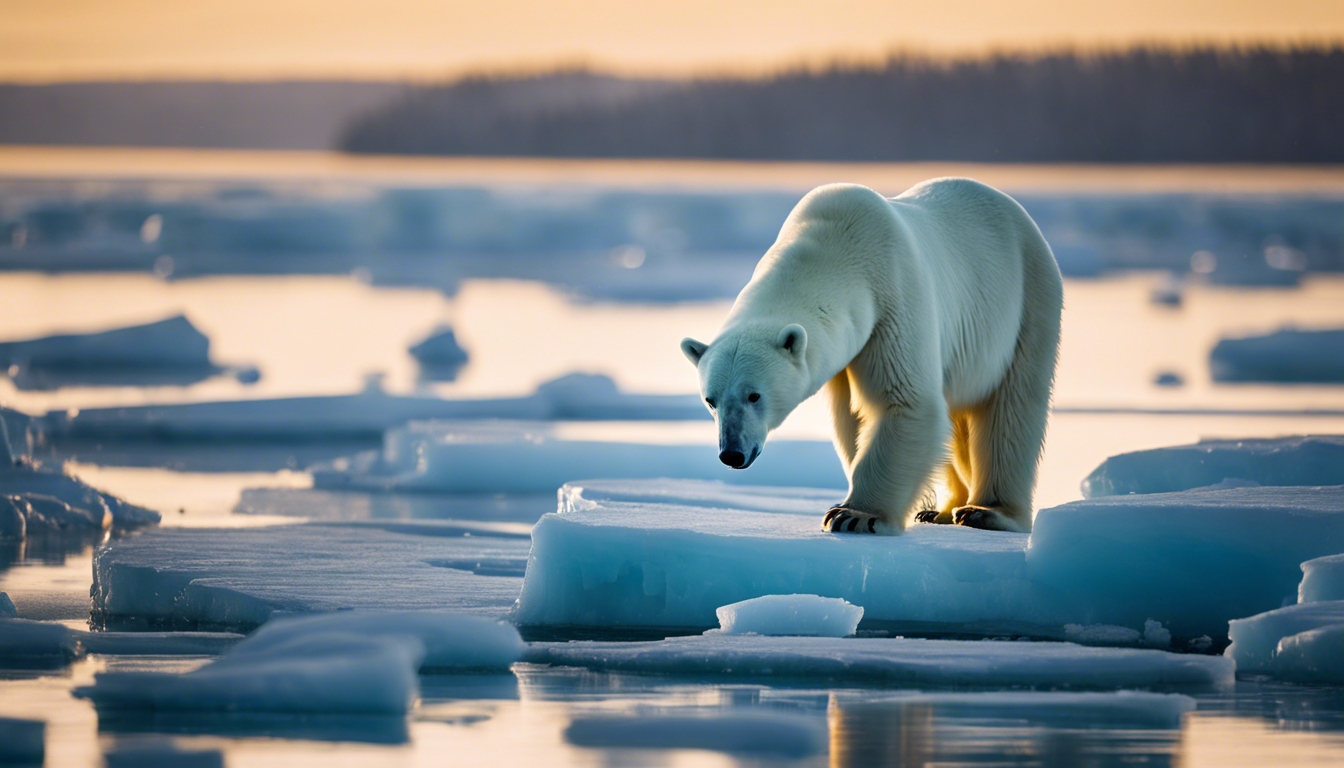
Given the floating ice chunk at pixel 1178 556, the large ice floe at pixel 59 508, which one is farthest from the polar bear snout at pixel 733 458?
the large ice floe at pixel 59 508

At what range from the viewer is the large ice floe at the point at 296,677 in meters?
2.95

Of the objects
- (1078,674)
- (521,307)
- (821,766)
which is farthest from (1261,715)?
(521,307)

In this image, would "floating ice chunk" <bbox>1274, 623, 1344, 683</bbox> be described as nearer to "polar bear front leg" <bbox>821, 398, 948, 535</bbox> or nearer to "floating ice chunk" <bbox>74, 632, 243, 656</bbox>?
"polar bear front leg" <bbox>821, 398, 948, 535</bbox>

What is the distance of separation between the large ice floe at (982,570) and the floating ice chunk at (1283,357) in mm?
6798

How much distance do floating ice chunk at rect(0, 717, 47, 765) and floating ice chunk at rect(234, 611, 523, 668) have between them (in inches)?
22.5

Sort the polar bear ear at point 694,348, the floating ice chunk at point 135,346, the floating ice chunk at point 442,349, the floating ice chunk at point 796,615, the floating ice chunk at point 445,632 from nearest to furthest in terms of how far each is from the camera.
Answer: the floating ice chunk at point 445,632
the floating ice chunk at point 796,615
the polar bear ear at point 694,348
the floating ice chunk at point 135,346
the floating ice chunk at point 442,349

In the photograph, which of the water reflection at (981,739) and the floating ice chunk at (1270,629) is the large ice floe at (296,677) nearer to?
the water reflection at (981,739)

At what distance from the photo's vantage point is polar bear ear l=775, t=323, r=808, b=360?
3.82 metres

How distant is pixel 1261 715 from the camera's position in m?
3.12

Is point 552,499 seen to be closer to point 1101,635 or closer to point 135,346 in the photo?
point 1101,635

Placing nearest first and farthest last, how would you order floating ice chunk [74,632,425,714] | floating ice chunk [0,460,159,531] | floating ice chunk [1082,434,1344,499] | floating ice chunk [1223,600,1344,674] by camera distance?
floating ice chunk [74,632,425,714]
floating ice chunk [1223,600,1344,674]
floating ice chunk [1082,434,1344,499]
floating ice chunk [0,460,159,531]

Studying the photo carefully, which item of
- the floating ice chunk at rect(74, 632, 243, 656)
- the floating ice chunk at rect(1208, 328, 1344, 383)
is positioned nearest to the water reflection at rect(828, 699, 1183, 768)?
the floating ice chunk at rect(74, 632, 243, 656)

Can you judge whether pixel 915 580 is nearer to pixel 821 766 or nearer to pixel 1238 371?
pixel 821 766

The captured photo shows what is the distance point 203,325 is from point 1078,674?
447 inches
